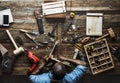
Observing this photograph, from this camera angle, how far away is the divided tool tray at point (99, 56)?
575cm

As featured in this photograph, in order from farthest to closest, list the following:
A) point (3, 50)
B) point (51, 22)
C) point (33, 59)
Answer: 1. point (51, 22)
2. point (3, 50)
3. point (33, 59)

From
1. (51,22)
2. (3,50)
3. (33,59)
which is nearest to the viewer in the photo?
(33,59)

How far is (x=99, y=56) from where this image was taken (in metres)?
5.79

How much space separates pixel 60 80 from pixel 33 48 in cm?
77

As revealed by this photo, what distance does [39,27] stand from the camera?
19.4 feet

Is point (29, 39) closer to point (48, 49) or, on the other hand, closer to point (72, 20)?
point (48, 49)

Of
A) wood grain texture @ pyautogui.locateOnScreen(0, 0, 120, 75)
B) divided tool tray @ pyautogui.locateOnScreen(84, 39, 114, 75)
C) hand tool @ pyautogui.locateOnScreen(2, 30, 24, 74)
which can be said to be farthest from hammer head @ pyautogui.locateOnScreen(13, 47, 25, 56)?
divided tool tray @ pyautogui.locateOnScreen(84, 39, 114, 75)

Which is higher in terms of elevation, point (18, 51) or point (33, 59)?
point (18, 51)

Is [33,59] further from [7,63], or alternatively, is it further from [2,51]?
[2,51]

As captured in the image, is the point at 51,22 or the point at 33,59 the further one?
the point at 51,22

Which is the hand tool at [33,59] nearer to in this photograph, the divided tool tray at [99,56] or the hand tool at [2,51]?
the hand tool at [2,51]

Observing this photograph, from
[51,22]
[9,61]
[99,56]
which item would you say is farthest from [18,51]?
[99,56]

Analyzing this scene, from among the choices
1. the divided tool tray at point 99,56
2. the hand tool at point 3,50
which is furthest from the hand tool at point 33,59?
the divided tool tray at point 99,56

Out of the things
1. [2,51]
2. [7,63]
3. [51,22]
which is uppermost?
[51,22]
